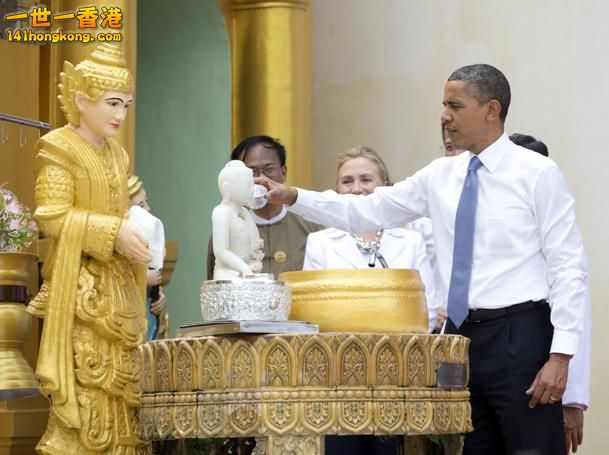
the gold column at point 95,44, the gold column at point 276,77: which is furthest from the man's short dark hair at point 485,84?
the gold column at point 276,77

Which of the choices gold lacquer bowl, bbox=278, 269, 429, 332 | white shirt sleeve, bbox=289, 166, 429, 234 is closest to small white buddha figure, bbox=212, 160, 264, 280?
gold lacquer bowl, bbox=278, 269, 429, 332

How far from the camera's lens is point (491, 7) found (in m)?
8.19

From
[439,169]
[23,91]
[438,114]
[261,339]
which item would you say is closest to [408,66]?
[438,114]

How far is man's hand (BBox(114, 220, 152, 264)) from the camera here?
14.4 ft

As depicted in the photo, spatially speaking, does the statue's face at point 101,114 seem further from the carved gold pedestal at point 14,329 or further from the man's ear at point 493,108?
the man's ear at point 493,108

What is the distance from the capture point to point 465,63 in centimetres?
819

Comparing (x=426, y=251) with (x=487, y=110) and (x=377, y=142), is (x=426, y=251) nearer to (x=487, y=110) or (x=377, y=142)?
(x=487, y=110)

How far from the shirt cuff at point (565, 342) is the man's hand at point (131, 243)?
4.24 ft

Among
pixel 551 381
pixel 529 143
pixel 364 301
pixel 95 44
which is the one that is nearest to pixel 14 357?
pixel 364 301

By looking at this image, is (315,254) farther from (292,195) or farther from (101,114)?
(101,114)

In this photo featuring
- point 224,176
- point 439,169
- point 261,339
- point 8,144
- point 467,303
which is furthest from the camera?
point 8,144

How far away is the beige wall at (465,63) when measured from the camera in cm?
777

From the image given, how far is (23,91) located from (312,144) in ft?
8.43

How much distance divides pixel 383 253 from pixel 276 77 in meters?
2.82
